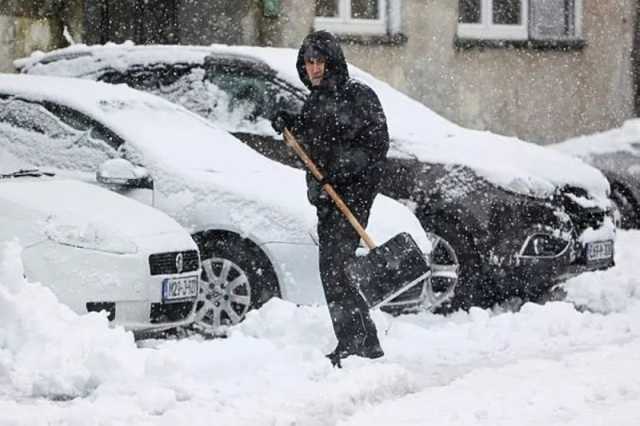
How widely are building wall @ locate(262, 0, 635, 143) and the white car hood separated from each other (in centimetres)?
959

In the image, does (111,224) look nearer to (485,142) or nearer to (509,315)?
(509,315)

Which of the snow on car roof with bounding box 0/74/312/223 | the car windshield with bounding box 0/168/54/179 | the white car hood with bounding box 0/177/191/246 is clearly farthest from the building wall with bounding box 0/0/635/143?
the white car hood with bounding box 0/177/191/246

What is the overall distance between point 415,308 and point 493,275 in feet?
2.47

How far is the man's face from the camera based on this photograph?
8828mm

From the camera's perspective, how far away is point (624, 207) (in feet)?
54.3

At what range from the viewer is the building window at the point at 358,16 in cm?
1966

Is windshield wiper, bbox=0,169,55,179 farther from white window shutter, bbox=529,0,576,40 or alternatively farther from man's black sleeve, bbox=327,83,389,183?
white window shutter, bbox=529,0,576,40

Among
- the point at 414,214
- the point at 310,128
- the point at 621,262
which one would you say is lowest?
the point at 621,262

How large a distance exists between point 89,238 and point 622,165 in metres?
9.06

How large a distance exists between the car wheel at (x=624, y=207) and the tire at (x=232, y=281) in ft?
24.4

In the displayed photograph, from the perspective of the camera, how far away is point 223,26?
18.5 meters

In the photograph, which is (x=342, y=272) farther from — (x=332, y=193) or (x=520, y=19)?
(x=520, y=19)

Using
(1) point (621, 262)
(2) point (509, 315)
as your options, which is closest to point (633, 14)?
(1) point (621, 262)

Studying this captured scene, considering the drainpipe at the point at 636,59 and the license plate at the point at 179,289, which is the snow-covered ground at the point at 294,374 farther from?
the drainpipe at the point at 636,59
